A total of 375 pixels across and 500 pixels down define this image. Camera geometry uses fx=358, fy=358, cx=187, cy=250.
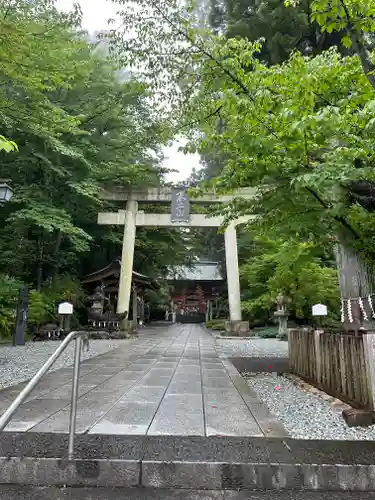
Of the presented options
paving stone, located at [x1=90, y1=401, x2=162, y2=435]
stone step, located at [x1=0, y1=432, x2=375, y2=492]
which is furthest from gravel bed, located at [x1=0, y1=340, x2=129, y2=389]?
stone step, located at [x1=0, y1=432, x2=375, y2=492]

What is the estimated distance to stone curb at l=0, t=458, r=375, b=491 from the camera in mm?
2338

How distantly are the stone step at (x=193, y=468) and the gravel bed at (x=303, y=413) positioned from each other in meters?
0.55

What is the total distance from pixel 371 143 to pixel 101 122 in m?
14.4

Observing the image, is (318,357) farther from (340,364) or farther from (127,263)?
(127,263)

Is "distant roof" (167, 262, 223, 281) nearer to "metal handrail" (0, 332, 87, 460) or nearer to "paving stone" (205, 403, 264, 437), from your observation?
"paving stone" (205, 403, 264, 437)

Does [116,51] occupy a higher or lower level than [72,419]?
higher

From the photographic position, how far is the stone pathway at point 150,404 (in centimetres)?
321

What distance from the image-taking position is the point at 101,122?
16.2 m

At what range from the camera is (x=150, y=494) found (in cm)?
227

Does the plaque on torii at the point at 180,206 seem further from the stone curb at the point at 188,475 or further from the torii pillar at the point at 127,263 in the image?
the stone curb at the point at 188,475

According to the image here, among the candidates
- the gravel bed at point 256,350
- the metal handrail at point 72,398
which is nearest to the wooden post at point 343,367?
the metal handrail at point 72,398

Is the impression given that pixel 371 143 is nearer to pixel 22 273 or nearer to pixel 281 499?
pixel 281 499

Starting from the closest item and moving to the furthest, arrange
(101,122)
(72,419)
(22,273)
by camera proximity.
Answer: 1. (72,419)
2. (22,273)
3. (101,122)

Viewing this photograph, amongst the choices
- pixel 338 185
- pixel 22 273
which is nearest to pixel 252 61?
pixel 338 185
